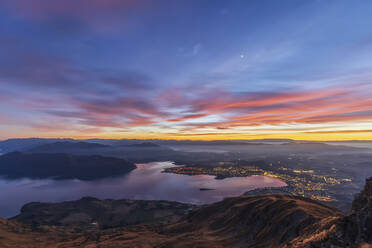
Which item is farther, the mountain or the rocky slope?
the mountain

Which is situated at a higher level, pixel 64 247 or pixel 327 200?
pixel 64 247

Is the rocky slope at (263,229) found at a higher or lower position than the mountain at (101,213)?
higher

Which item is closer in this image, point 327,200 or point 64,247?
point 64,247

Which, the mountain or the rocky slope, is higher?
the rocky slope

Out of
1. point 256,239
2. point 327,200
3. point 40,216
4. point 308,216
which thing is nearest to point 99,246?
point 256,239

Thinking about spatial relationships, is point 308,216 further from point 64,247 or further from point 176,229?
point 64,247

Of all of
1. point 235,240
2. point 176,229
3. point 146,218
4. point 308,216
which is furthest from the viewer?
point 146,218

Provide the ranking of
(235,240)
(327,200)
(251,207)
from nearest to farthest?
1. (235,240)
2. (251,207)
3. (327,200)

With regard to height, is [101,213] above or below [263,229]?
below

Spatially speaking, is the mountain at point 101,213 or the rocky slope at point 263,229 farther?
the mountain at point 101,213

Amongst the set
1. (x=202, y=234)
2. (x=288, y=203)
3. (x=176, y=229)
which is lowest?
(x=176, y=229)

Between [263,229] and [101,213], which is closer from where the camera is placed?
[263,229]
